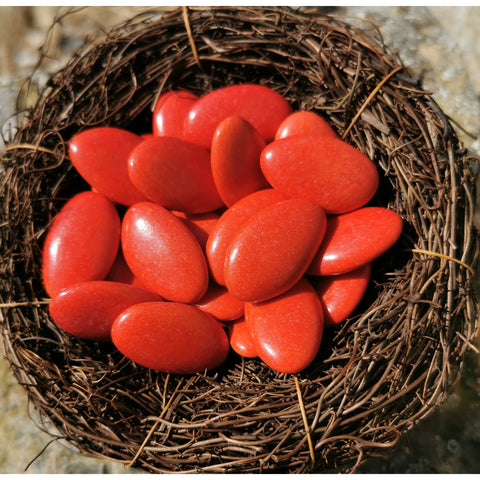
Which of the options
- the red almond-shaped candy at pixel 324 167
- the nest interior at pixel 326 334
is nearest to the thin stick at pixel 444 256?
the nest interior at pixel 326 334

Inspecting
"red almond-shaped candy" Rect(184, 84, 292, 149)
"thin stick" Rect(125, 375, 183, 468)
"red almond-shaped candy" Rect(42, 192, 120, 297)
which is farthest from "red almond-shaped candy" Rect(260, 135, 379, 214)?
"thin stick" Rect(125, 375, 183, 468)

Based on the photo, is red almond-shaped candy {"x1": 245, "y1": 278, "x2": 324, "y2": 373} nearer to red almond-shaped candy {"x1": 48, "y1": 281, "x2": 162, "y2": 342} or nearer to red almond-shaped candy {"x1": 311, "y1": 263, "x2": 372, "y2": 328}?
red almond-shaped candy {"x1": 311, "y1": 263, "x2": 372, "y2": 328}

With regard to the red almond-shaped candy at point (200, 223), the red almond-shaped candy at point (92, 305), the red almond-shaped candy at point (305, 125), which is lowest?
the red almond-shaped candy at point (92, 305)

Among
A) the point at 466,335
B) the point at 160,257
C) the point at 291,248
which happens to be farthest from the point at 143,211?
the point at 466,335

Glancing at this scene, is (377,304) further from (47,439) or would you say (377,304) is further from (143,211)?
(47,439)

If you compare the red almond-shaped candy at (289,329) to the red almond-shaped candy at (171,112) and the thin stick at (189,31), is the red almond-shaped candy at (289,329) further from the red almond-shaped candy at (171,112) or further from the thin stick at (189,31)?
the thin stick at (189,31)

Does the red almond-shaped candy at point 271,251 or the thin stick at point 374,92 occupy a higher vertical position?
the thin stick at point 374,92
